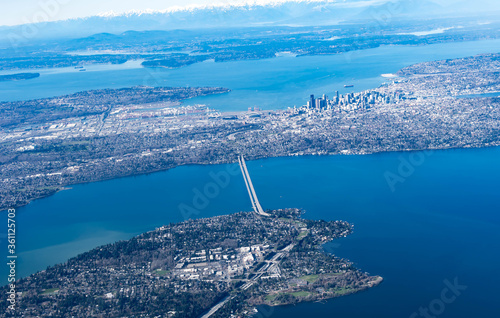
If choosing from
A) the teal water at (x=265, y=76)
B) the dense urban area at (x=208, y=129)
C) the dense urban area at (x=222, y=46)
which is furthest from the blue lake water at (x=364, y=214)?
the dense urban area at (x=222, y=46)

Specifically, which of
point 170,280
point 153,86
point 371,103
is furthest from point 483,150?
point 153,86

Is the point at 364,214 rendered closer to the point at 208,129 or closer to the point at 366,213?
the point at 366,213

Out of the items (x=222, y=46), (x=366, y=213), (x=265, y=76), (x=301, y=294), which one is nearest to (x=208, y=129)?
(x=366, y=213)

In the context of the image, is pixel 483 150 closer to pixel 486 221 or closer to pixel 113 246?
pixel 486 221

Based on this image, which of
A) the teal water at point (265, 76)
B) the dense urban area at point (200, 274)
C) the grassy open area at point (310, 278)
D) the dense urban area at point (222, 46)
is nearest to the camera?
the dense urban area at point (200, 274)

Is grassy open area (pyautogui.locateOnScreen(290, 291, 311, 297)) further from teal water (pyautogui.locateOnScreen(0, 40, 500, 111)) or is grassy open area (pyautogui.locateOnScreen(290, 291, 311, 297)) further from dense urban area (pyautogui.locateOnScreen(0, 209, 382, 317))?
teal water (pyautogui.locateOnScreen(0, 40, 500, 111))

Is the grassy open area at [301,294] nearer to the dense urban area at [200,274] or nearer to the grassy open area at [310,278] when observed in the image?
the dense urban area at [200,274]
